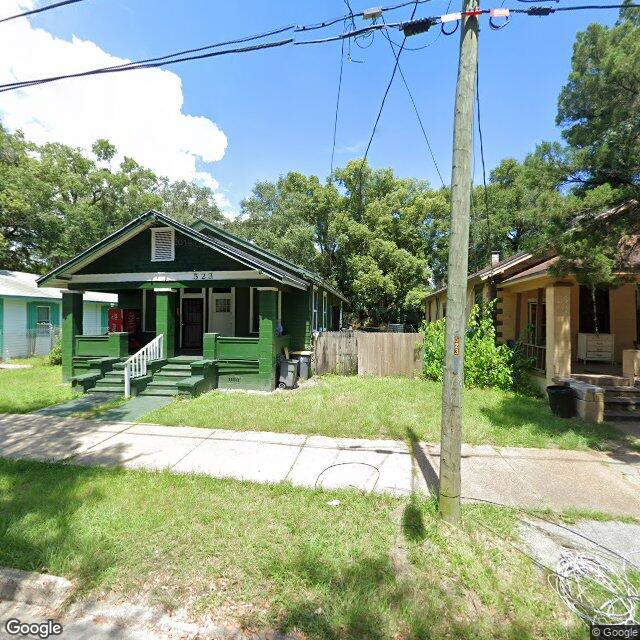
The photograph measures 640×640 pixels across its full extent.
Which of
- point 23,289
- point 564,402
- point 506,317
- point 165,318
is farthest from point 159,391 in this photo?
point 23,289

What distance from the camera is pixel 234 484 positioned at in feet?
14.3

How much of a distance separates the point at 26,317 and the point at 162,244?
11285mm

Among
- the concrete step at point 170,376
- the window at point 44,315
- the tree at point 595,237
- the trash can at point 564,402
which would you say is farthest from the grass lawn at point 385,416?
the window at point 44,315

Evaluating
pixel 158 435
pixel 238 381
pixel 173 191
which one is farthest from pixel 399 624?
pixel 173 191

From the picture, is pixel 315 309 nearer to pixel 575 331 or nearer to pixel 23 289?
pixel 575 331

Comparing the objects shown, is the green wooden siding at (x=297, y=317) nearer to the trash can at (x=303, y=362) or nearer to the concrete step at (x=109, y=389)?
the trash can at (x=303, y=362)

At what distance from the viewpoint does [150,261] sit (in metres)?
11.1

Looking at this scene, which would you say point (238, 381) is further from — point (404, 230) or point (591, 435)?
point (404, 230)

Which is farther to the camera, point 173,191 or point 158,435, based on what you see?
point 173,191

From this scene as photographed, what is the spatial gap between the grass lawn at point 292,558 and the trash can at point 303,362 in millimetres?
7430

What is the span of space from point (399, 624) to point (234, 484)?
8.21ft

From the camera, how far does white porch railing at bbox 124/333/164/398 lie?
9.19 m

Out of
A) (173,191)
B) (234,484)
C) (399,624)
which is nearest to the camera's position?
(399,624)

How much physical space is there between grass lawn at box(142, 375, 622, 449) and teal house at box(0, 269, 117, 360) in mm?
10857
